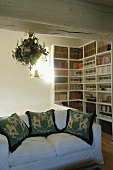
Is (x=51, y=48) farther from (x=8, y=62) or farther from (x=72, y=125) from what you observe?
(x=72, y=125)

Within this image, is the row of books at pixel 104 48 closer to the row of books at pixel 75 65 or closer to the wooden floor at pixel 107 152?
the row of books at pixel 75 65

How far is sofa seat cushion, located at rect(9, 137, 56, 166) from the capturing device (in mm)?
2029

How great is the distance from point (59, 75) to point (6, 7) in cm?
294

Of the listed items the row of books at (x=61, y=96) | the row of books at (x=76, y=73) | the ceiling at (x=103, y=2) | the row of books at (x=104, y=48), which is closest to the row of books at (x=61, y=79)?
the row of books at (x=76, y=73)

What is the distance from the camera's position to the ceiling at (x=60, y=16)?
254 centimetres

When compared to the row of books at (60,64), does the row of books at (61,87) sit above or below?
below

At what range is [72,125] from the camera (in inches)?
106

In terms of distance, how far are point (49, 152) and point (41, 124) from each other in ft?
1.89

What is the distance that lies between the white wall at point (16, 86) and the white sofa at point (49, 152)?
2.50 meters

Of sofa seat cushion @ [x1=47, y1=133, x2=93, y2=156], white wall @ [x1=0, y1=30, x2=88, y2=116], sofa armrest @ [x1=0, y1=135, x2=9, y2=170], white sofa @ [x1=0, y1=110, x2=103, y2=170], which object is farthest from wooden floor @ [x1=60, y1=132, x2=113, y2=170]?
white wall @ [x1=0, y1=30, x2=88, y2=116]

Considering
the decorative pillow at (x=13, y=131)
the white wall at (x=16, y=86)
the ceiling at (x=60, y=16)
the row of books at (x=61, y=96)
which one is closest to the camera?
the decorative pillow at (x=13, y=131)

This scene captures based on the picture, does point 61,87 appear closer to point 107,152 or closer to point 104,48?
point 104,48

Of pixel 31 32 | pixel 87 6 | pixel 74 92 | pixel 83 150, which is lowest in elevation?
pixel 83 150

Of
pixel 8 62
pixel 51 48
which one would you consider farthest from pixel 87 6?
pixel 8 62
